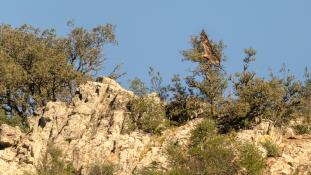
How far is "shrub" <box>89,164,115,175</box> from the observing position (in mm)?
57750

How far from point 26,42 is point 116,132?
2494 cm

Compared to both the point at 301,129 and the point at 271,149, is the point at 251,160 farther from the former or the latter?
the point at 301,129

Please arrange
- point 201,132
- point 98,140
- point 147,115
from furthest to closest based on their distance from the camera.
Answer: point 147,115 < point 98,140 < point 201,132

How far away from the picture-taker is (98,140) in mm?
61875

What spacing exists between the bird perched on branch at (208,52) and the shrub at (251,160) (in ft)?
45.2

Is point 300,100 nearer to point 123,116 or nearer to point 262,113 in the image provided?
point 262,113

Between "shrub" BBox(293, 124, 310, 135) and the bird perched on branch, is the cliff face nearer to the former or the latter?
"shrub" BBox(293, 124, 310, 135)

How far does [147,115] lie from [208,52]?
9338mm

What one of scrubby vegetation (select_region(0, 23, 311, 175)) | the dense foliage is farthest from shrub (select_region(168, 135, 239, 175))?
the dense foliage

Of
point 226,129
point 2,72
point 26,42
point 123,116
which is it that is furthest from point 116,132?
point 26,42

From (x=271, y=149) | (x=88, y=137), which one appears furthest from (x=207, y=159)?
(x=88, y=137)

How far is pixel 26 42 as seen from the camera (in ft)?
274

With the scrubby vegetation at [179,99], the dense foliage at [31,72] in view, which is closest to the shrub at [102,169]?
the scrubby vegetation at [179,99]

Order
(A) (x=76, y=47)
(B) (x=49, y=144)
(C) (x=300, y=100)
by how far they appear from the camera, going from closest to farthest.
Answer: (B) (x=49, y=144) → (C) (x=300, y=100) → (A) (x=76, y=47)
